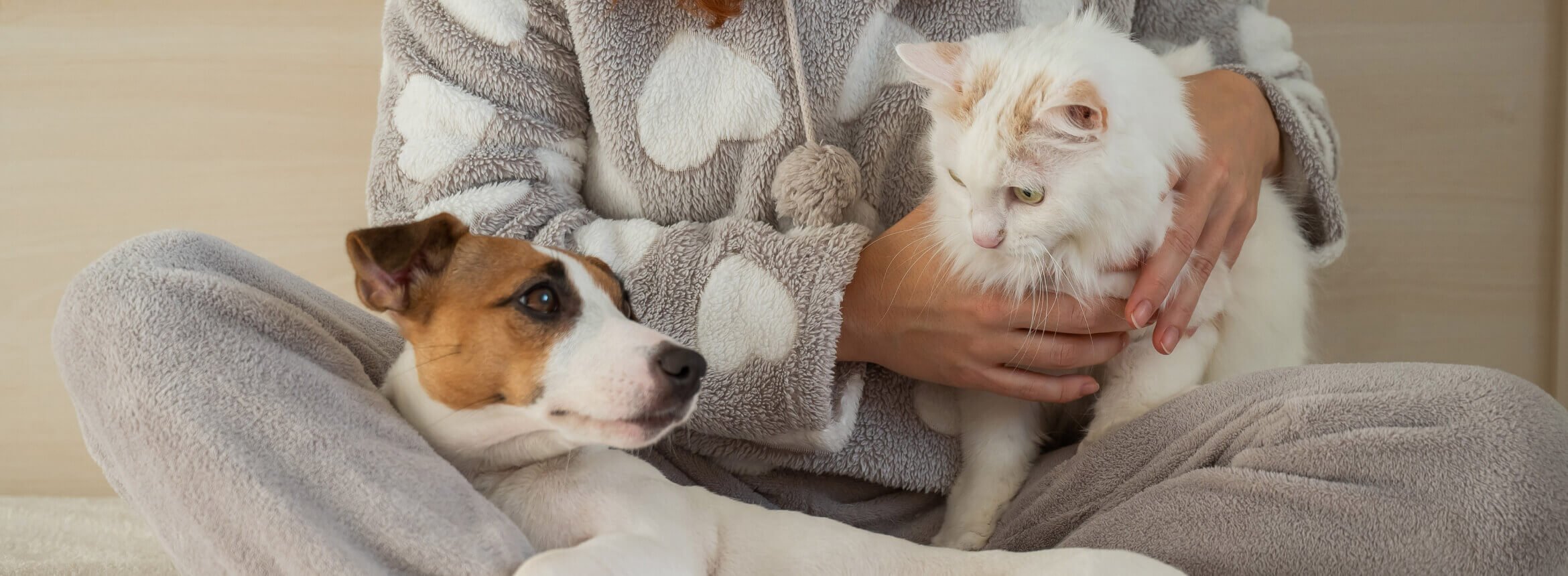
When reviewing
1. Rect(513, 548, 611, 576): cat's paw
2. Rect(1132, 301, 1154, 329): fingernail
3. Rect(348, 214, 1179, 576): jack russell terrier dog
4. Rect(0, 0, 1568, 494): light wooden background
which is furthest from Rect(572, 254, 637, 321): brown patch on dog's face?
Rect(0, 0, 1568, 494): light wooden background

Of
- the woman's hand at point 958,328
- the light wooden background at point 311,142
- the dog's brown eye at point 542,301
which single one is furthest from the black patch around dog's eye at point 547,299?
the light wooden background at point 311,142

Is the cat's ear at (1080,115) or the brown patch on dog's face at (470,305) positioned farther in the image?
the cat's ear at (1080,115)

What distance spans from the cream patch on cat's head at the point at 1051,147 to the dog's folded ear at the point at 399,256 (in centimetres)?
47

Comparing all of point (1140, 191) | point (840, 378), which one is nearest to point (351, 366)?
point (840, 378)

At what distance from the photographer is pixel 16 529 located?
4.79ft

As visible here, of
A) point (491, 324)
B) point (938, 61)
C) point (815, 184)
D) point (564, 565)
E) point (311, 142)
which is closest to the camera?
point (564, 565)

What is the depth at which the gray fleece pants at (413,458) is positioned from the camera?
69 centimetres

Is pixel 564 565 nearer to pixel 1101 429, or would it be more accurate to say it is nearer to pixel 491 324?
pixel 491 324

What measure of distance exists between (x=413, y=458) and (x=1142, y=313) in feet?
2.14

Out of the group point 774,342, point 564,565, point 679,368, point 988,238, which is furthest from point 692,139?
point 564,565

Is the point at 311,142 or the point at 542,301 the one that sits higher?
the point at 542,301

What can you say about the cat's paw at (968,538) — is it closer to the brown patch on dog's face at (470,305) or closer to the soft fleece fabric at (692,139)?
the soft fleece fabric at (692,139)

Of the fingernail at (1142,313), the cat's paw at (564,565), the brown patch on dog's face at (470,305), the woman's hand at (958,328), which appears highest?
the brown patch on dog's face at (470,305)

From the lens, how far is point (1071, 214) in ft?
3.02
